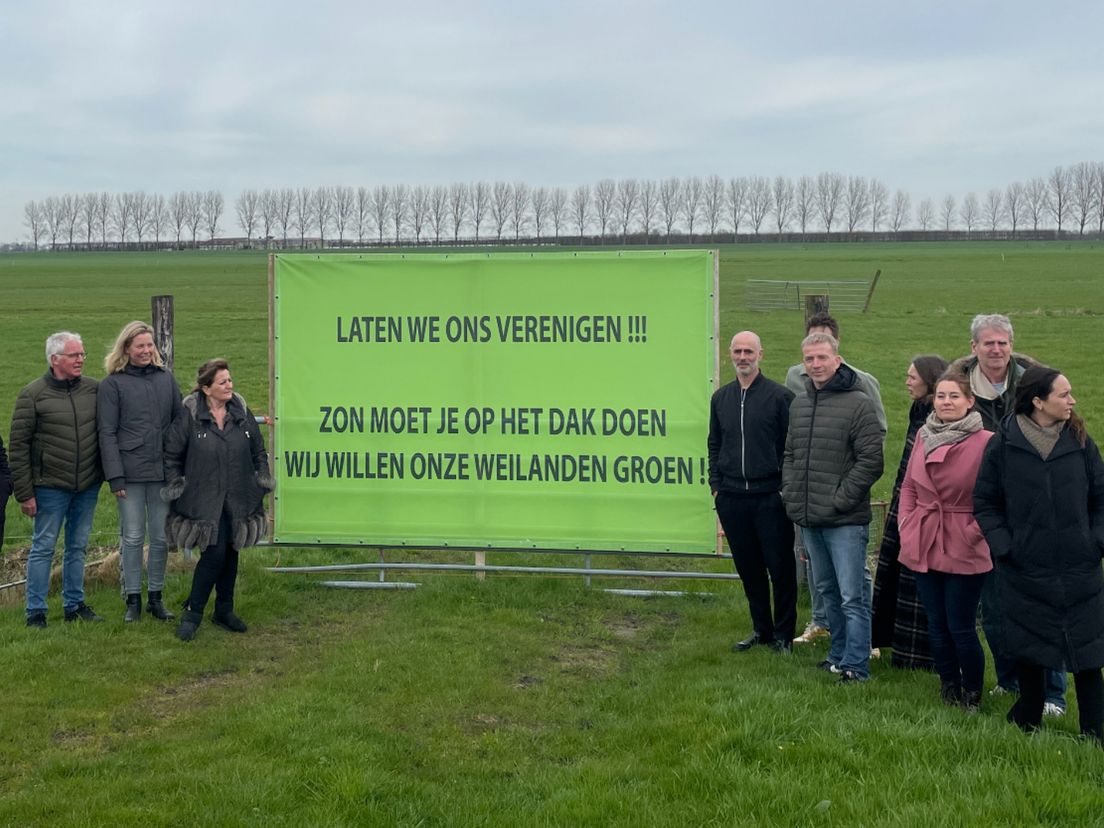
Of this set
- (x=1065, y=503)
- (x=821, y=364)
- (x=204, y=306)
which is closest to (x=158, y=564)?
(x=821, y=364)

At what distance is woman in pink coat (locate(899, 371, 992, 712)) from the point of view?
582 cm

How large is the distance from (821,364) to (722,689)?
1926 millimetres

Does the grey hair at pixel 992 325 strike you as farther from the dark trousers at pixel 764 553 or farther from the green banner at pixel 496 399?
the green banner at pixel 496 399

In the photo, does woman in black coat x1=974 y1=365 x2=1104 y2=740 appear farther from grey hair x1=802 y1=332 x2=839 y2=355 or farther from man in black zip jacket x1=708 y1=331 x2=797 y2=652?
man in black zip jacket x1=708 y1=331 x2=797 y2=652

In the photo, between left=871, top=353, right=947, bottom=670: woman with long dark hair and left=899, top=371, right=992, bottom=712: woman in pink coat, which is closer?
left=899, top=371, right=992, bottom=712: woman in pink coat

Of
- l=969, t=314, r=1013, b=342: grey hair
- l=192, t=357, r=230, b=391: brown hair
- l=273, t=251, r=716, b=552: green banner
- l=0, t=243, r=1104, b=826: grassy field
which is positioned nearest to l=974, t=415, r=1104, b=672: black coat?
l=0, t=243, r=1104, b=826: grassy field

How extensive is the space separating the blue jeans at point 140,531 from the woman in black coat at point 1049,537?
548 centimetres

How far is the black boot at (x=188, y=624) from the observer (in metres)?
7.56

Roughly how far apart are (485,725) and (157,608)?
318 cm

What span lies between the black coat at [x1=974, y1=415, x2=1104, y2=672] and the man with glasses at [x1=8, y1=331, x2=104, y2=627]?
5784 millimetres

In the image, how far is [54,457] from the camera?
25.2ft

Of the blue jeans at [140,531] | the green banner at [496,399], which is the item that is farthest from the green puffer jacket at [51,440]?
the green banner at [496,399]

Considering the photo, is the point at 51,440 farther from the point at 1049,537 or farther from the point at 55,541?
the point at 1049,537

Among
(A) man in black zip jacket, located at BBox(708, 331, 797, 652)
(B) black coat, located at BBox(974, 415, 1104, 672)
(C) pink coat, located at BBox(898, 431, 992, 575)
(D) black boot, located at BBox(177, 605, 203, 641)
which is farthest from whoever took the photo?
(D) black boot, located at BBox(177, 605, 203, 641)
